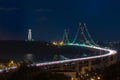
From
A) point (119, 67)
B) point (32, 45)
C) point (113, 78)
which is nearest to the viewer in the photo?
point (113, 78)

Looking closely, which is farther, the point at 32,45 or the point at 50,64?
the point at 32,45

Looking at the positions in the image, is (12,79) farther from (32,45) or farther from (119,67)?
(32,45)

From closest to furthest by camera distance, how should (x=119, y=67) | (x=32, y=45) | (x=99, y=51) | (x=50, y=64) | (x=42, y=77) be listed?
1. (x=42, y=77)
2. (x=119, y=67)
3. (x=50, y=64)
4. (x=99, y=51)
5. (x=32, y=45)

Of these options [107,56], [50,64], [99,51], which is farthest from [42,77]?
[99,51]

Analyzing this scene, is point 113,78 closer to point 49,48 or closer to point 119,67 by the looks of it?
point 119,67

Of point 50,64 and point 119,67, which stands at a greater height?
point 119,67

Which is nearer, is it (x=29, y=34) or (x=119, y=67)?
(x=119, y=67)

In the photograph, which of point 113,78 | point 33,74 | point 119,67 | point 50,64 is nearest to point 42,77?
point 33,74

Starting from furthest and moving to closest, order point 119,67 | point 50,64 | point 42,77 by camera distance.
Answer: point 50,64 → point 119,67 → point 42,77

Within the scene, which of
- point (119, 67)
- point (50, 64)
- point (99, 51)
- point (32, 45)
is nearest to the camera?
point (119, 67)
